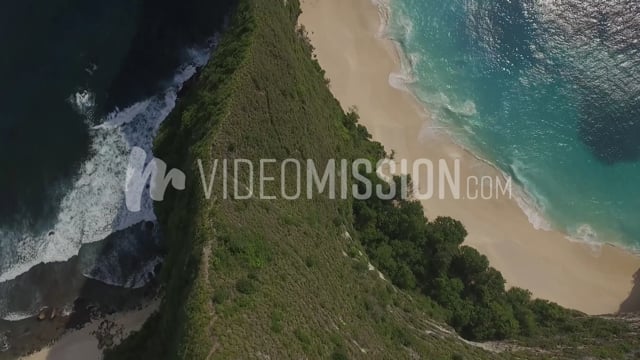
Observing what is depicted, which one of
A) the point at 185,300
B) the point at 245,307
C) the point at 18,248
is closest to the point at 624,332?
the point at 245,307

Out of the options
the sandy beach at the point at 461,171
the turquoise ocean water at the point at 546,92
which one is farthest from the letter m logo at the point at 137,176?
the turquoise ocean water at the point at 546,92

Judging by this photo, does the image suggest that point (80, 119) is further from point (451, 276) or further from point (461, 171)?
point (461, 171)

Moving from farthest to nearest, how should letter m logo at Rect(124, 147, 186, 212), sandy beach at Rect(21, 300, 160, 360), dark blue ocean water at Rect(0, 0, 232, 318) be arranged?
letter m logo at Rect(124, 147, 186, 212), dark blue ocean water at Rect(0, 0, 232, 318), sandy beach at Rect(21, 300, 160, 360)

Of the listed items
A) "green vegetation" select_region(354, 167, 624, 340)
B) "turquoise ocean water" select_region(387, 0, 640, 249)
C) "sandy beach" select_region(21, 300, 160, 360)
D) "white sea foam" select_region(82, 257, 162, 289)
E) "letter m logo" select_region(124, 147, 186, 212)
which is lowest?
"sandy beach" select_region(21, 300, 160, 360)

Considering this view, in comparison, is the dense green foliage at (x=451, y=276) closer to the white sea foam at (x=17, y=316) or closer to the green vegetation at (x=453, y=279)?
the green vegetation at (x=453, y=279)

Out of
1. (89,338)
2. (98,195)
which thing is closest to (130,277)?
(89,338)

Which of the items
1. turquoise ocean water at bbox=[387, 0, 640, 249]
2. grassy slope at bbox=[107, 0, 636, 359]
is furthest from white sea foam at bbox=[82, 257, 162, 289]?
turquoise ocean water at bbox=[387, 0, 640, 249]

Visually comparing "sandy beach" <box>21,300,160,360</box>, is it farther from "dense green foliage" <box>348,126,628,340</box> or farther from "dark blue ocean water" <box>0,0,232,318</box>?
"dense green foliage" <box>348,126,628,340</box>
